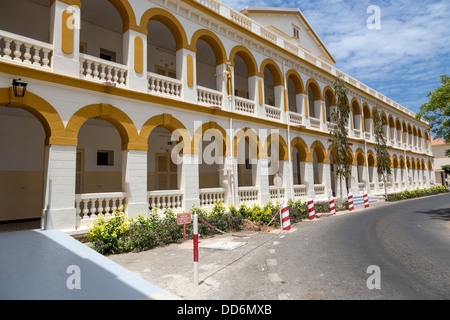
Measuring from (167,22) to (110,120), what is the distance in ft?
17.1

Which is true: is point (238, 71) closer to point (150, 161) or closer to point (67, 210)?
point (150, 161)

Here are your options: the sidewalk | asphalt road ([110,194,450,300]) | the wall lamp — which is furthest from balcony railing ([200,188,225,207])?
the wall lamp

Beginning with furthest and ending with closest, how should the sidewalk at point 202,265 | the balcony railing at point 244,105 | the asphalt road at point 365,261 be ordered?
1. the balcony railing at point 244,105
2. the sidewalk at point 202,265
3. the asphalt road at point 365,261

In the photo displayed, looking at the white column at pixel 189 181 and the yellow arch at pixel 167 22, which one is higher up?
the yellow arch at pixel 167 22

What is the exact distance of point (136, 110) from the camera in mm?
10617

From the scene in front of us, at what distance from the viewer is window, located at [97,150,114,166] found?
1316 cm

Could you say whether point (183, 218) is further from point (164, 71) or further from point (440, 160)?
point (440, 160)

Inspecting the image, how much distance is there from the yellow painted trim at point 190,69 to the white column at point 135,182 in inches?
160

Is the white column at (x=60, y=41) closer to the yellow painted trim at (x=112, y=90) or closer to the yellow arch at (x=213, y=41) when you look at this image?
the yellow painted trim at (x=112, y=90)

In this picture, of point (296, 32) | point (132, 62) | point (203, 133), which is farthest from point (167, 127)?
point (296, 32)

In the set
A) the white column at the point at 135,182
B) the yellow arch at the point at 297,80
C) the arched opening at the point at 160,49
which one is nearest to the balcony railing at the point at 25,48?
the white column at the point at 135,182

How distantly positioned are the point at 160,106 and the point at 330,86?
52.2 feet

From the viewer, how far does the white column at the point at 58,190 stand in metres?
8.19

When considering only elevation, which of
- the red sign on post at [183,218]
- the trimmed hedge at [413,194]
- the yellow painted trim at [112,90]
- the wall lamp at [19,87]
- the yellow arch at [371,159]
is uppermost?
the yellow painted trim at [112,90]
